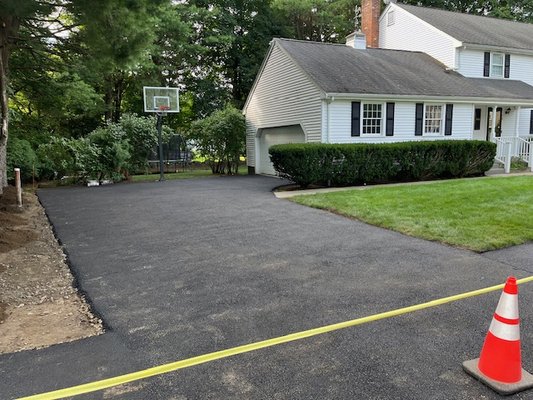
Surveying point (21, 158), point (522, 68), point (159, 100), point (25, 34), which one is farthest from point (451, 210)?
point (522, 68)

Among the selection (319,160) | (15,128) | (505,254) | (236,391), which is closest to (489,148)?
(319,160)

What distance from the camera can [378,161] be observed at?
13461 millimetres

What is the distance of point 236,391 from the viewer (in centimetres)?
259

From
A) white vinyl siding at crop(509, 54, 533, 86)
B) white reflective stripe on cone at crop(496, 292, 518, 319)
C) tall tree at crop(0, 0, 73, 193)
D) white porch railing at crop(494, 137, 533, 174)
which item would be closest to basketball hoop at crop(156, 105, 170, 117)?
tall tree at crop(0, 0, 73, 193)

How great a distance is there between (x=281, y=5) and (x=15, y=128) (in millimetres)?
19447

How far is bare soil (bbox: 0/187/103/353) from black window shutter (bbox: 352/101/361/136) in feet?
35.3

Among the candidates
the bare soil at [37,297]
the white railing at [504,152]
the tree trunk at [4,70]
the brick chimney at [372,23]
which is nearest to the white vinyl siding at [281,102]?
the brick chimney at [372,23]

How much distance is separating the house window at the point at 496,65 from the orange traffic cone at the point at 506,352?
20.7 meters

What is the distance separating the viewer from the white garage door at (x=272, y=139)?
17.0 m

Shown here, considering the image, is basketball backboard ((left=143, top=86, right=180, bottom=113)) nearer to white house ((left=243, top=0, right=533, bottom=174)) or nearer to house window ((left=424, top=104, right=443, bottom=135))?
white house ((left=243, top=0, right=533, bottom=174))

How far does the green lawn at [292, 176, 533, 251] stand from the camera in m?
Answer: 6.31

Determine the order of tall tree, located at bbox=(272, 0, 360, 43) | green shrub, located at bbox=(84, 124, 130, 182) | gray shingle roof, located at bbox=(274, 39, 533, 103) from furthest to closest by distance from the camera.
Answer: tall tree, located at bbox=(272, 0, 360, 43), green shrub, located at bbox=(84, 124, 130, 182), gray shingle roof, located at bbox=(274, 39, 533, 103)

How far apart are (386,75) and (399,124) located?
2.27 m

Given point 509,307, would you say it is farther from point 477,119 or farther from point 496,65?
point 496,65
